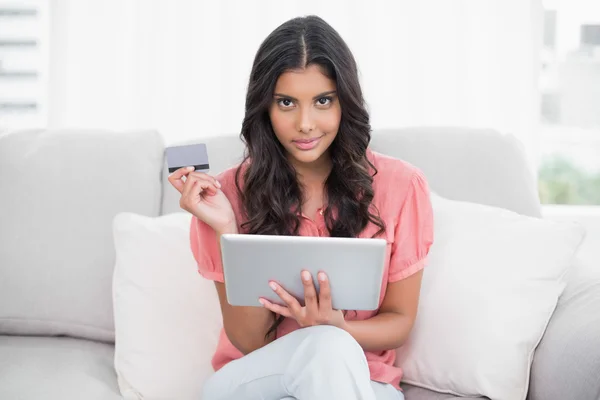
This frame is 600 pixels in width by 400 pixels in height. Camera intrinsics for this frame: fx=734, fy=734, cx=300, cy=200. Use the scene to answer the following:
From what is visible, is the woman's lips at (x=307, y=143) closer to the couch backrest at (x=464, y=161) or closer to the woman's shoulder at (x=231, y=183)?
the woman's shoulder at (x=231, y=183)

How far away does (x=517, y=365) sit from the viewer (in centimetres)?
150

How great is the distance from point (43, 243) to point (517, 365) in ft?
4.11

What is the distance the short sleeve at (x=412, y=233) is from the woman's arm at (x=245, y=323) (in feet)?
0.94

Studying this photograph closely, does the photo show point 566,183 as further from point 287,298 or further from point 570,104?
point 287,298

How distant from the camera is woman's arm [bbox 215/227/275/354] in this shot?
156cm

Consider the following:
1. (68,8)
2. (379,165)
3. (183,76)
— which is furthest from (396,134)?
(68,8)

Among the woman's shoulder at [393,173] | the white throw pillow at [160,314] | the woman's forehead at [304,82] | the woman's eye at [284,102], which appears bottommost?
the white throw pillow at [160,314]

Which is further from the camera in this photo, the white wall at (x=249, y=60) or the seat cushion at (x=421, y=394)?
the white wall at (x=249, y=60)

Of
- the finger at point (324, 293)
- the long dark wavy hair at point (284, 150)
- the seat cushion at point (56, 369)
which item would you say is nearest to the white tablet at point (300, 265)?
the finger at point (324, 293)

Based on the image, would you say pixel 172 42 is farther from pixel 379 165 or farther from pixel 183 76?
pixel 379 165

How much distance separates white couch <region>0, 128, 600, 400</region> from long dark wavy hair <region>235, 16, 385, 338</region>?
0.42 m

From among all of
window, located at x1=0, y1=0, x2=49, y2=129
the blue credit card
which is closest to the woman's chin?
the blue credit card

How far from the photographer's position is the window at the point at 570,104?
9.66 ft

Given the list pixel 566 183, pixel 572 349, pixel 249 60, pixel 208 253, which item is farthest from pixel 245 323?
pixel 566 183
